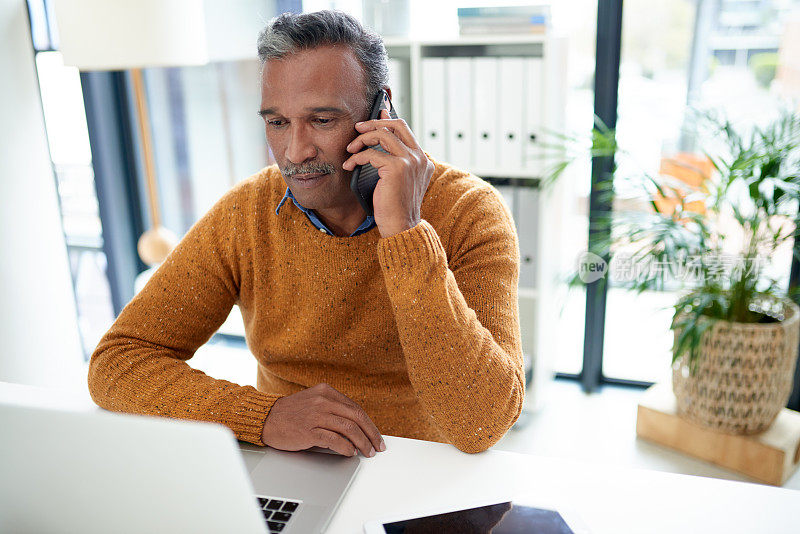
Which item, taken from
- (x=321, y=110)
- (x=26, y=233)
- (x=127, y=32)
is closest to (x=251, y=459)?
(x=321, y=110)

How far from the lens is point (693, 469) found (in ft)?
7.02

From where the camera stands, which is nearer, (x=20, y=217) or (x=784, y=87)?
(x=784, y=87)

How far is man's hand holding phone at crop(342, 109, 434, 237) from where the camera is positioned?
1.03m

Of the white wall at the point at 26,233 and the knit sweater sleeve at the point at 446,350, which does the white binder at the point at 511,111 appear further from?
the white wall at the point at 26,233

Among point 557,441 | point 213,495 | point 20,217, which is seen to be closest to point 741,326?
point 557,441

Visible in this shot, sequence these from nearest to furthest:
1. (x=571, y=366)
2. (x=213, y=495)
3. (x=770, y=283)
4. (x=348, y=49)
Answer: (x=213, y=495)
(x=348, y=49)
(x=770, y=283)
(x=571, y=366)

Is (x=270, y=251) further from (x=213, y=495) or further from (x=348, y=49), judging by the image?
(x=213, y=495)

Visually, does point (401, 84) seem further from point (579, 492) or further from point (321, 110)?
point (579, 492)

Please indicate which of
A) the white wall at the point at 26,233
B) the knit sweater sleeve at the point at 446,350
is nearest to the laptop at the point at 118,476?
the knit sweater sleeve at the point at 446,350

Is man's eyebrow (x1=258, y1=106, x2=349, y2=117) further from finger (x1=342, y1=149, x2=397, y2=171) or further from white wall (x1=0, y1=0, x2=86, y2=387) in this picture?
white wall (x1=0, y1=0, x2=86, y2=387)

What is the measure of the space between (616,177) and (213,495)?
72.2 inches

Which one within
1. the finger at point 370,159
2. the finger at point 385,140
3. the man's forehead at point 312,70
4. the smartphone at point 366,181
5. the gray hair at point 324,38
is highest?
the gray hair at point 324,38

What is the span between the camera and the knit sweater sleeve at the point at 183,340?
998 mm

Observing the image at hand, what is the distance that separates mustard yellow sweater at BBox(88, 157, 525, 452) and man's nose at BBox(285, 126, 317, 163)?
0.17m
